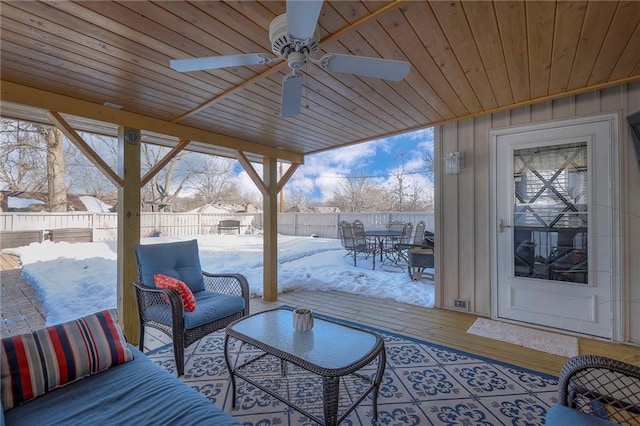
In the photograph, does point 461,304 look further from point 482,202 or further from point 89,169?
point 89,169

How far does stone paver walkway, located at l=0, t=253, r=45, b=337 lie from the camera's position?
2.93 m

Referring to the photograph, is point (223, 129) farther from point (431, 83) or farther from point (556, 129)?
point (556, 129)

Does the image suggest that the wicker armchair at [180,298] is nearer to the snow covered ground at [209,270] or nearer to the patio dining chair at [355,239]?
the snow covered ground at [209,270]

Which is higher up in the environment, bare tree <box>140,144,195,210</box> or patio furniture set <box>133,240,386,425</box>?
bare tree <box>140,144,195,210</box>

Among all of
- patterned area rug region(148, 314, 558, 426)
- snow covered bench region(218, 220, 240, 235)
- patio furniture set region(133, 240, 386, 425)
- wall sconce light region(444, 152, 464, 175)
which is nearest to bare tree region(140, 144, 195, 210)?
snow covered bench region(218, 220, 240, 235)

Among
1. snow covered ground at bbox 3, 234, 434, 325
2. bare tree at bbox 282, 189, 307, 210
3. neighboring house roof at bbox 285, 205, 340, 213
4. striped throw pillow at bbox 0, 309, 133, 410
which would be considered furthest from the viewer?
bare tree at bbox 282, 189, 307, 210

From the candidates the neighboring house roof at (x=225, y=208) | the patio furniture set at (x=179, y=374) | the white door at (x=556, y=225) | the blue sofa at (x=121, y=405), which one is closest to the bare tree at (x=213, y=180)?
the neighboring house roof at (x=225, y=208)

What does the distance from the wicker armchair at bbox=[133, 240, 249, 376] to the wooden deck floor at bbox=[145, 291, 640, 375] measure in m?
0.57

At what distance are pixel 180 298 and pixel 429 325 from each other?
251cm

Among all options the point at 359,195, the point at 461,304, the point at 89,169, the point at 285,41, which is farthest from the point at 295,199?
the point at 285,41

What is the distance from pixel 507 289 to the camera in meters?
3.22

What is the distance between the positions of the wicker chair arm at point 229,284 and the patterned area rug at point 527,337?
2.29 meters

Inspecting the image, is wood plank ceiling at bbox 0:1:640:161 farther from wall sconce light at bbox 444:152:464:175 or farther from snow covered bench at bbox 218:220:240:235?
snow covered bench at bbox 218:220:240:235

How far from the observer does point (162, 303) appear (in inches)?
93.2
